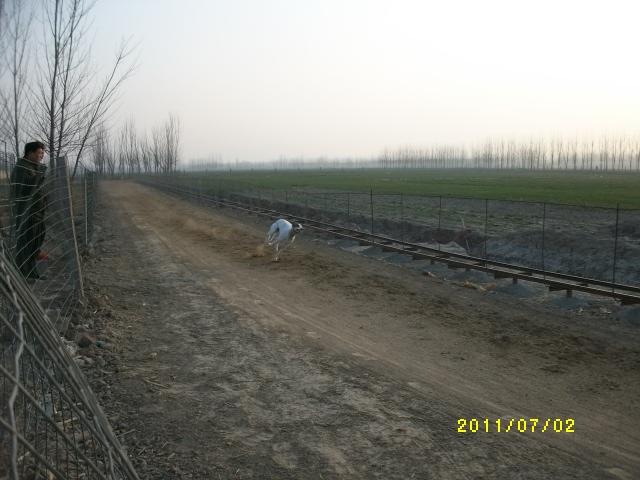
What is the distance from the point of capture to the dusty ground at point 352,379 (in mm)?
4480

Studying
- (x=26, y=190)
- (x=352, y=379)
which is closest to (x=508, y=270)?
(x=352, y=379)

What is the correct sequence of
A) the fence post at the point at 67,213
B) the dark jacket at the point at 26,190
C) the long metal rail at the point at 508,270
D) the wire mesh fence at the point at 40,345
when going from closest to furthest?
the wire mesh fence at the point at 40,345
the dark jacket at the point at 26,190
the fence post at the point at 67,213
the long metal rail at the point at 508,270

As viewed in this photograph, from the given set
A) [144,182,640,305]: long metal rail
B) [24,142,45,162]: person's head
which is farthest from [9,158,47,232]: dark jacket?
[144,182,640,305]: long metal rail

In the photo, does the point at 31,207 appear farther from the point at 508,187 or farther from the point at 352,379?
the point at 508,187

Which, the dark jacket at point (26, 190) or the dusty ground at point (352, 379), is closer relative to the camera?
the dusty ground at point (352, 379)

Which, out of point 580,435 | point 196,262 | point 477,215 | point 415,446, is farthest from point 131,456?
point 477,215

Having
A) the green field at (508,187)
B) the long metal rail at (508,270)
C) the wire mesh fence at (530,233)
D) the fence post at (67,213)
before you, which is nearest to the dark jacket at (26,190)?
the fence post at (67,213)
